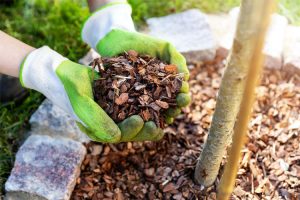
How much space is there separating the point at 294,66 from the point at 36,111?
49.9 inches

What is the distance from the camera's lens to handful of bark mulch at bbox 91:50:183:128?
1695mm

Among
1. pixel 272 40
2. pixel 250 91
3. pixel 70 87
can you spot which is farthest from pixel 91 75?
pixel 272 40

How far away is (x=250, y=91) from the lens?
1115 mm

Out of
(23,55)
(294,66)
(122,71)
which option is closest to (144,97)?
(122,71)

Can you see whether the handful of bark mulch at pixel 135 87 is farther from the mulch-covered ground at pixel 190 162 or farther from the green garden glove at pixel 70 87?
the mulch-covered ground at pixel 190 162

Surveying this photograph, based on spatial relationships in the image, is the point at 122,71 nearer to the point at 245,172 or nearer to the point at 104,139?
the point at 104,139

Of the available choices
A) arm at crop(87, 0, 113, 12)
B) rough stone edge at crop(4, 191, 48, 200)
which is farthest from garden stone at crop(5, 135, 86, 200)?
arm at crop(87, 0, 113, 12)

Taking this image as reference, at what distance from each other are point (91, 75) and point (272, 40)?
1.04m

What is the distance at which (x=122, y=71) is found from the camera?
1.76m

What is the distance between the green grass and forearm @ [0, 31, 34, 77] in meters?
0.44

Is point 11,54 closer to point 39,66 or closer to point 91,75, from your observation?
point 39,66

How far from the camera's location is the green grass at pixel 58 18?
2227mm

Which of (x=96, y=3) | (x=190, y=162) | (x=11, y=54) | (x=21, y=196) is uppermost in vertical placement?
(x=96, y=3)

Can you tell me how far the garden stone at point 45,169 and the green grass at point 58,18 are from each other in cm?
27
